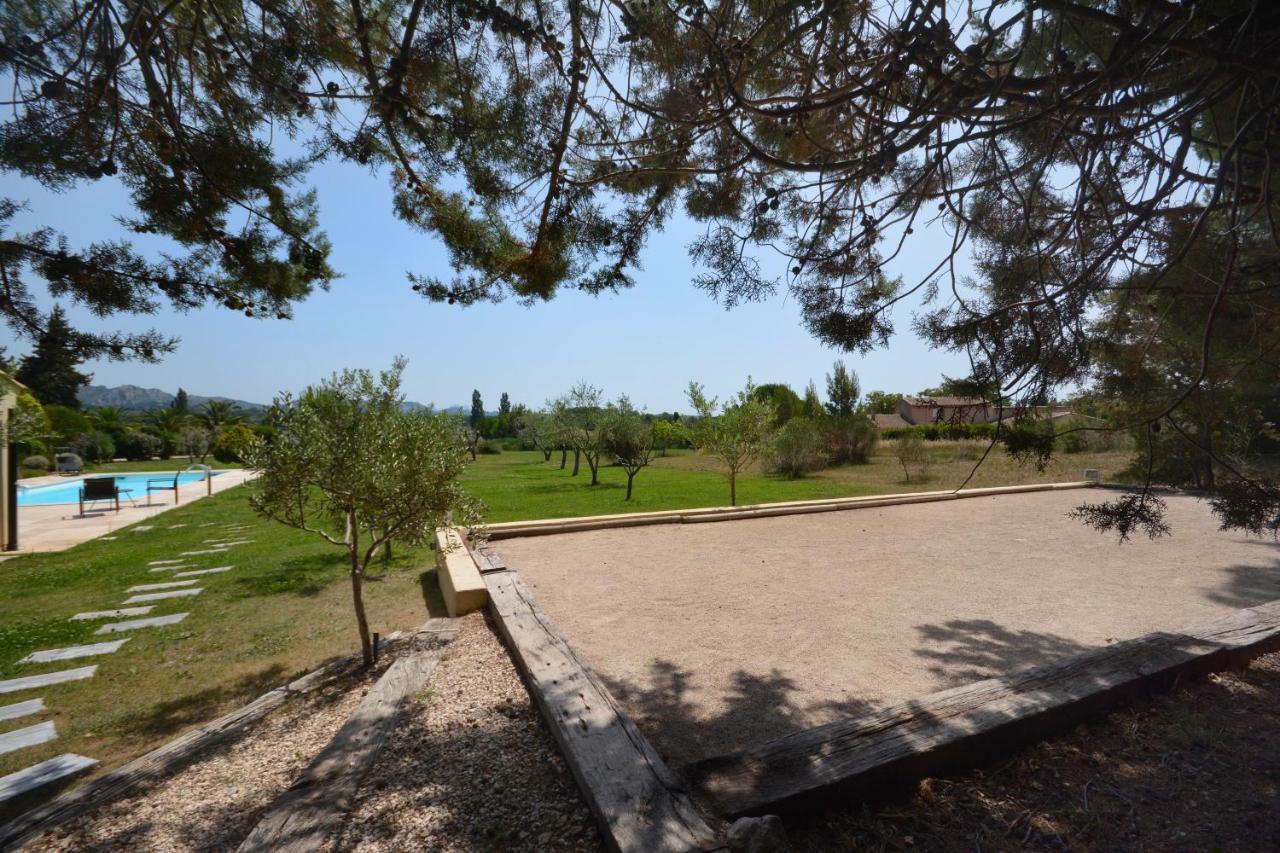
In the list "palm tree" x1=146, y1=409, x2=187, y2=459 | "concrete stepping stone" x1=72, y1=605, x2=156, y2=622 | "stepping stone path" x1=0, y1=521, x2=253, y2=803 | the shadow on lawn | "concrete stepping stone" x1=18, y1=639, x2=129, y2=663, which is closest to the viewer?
"stepping stone path" x1=0, y1=521, x2=253, y2=803

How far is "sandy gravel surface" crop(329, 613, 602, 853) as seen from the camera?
196 centimetres

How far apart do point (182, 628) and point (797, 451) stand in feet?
52.1

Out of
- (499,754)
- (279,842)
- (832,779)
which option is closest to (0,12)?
(279,842)

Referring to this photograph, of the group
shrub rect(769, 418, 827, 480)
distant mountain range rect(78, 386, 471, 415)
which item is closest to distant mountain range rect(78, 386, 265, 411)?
distant mountain range rect(78, 386, 471, 415)

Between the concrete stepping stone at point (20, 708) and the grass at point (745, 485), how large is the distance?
6188mm

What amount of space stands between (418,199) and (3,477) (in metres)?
9.52

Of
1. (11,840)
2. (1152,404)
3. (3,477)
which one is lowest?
(11,840)

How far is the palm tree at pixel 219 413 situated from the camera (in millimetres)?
38728

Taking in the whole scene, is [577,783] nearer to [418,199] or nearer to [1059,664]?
[1059,664]

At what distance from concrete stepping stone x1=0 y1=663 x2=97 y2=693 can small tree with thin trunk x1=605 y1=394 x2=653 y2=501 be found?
11.3 m

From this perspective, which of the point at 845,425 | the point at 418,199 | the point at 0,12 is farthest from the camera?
the point at 845,425

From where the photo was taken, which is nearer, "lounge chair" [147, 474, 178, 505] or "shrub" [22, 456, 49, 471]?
"lounge chair" [147, 474, 178, 505]

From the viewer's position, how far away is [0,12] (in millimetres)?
2424

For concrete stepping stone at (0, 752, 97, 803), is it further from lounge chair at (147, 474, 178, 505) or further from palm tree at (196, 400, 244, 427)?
palm tree at (196, 400, 244, 427)
